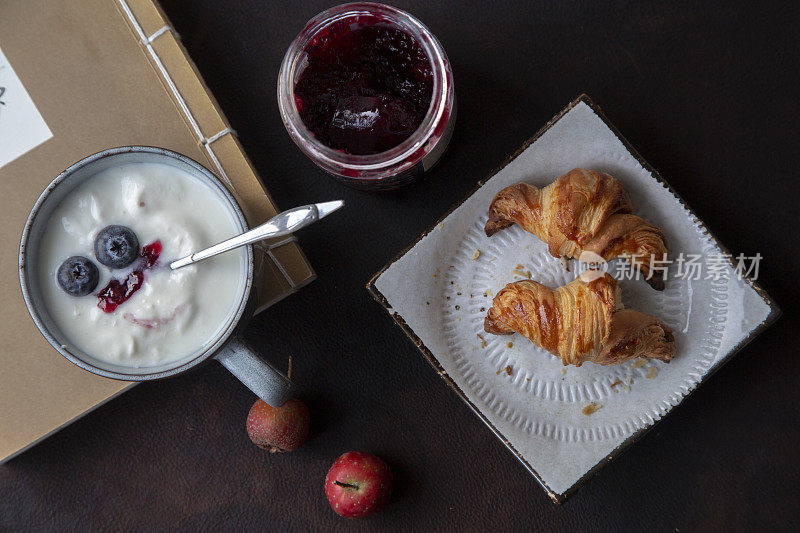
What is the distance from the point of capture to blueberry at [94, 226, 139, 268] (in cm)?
90

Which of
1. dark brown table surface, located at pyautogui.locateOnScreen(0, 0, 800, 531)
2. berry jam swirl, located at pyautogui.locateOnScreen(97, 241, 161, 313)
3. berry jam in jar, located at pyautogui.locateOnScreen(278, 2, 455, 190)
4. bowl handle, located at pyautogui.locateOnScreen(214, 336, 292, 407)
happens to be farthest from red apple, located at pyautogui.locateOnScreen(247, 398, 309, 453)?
berry jam in jar, located at pyautogui.locateOnScreen(278, 2, 455, 190)

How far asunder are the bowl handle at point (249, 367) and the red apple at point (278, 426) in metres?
0.18

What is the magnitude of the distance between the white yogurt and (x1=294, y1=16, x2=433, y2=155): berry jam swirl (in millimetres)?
219

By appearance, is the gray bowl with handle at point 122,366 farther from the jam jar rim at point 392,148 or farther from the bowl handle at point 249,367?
the jam jar rim at point 392,148

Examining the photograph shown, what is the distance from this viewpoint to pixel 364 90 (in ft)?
3.27

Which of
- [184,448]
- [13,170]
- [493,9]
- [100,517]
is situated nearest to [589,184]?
[493,9]

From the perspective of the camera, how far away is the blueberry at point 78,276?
907mm

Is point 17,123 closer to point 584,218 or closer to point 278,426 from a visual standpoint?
point 278,426

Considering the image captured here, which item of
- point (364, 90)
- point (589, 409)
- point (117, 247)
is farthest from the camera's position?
point (589, 409)

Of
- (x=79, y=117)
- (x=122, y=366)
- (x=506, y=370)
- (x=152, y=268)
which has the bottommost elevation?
(x=506, y=370)

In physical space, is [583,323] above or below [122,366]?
below

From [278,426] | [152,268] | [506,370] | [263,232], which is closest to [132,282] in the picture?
[152,268]

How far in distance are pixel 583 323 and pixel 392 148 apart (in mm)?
431

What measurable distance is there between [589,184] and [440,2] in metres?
0.49
